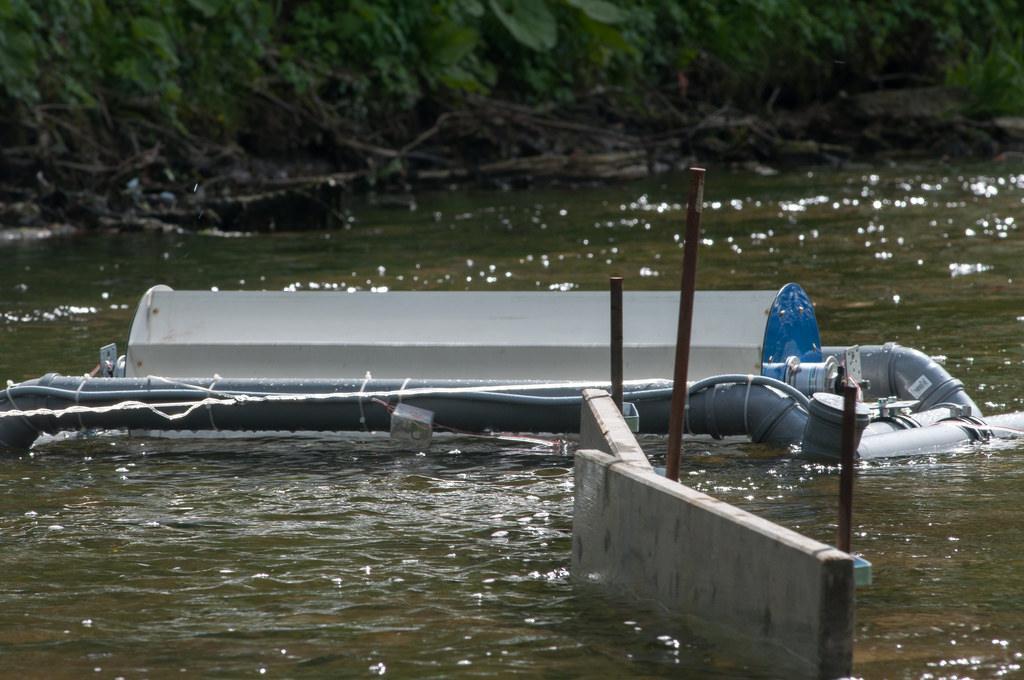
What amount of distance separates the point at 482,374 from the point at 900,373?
2.36 metres

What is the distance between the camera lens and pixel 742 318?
32.4ft

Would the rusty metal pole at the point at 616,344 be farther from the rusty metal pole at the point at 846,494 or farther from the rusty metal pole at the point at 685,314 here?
the rusty metal pole at the point at 846,494

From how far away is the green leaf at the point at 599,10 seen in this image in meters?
27.9

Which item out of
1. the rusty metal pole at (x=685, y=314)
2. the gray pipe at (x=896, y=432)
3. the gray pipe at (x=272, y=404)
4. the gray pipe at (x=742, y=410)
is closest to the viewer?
the rusty metal pole at (x=685, y=314)

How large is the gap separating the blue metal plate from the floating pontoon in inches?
0.4

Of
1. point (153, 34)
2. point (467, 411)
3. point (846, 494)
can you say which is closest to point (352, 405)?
point (467, 411)

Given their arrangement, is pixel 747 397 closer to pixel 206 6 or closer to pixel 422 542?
pixel 422 542

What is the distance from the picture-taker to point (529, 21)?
27.8 metres

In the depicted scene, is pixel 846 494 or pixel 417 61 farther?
pixel 417 61

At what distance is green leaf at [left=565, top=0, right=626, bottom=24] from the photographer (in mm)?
27859

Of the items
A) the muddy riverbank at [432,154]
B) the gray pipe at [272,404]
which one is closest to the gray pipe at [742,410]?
the gray pipe at [272,404]

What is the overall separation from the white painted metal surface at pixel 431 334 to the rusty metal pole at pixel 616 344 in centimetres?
197

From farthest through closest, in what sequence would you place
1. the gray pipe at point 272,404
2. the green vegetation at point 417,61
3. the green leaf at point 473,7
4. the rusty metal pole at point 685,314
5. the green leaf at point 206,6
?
1. the green leaf at point 473,7
2. the green leaf at point 206,6
3. the green vegetation at point 417,61
4. the gray pipe at point 272,404
5. the rusty metal pole at point 685,314

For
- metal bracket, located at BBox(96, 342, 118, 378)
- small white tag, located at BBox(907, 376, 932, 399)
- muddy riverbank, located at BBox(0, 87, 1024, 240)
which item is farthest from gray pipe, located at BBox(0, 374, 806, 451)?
muddy riverbank, located at BBox(0, 87, 1024, 240)
